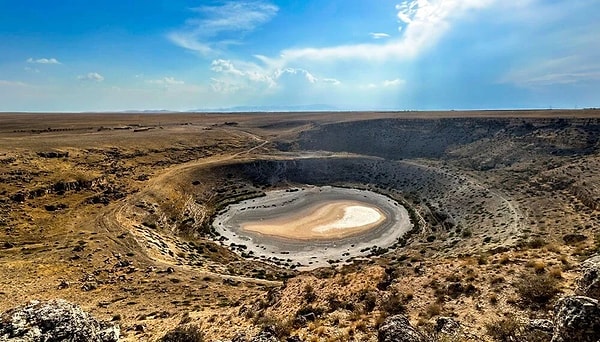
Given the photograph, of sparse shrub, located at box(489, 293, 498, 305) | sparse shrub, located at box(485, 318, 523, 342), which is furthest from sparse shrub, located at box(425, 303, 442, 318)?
sparse shrub, located at box(485, 318, 523, 342)

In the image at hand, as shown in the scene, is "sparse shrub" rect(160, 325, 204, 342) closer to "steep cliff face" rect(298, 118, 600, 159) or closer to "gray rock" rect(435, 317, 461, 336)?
"gray rock" rect(435, 317, 461, 336)

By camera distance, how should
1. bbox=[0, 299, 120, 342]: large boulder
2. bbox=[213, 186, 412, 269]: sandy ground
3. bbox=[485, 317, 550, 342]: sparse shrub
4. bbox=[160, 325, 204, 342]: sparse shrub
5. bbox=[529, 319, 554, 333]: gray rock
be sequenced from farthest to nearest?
bbox=[213, 186, 412, 269]: sandy ground < bbox=[160, 325, 204, 342]: sparse shrub < bbox=[529, 319, 554, 333]: gray rock < bbox=[485, 317, 550, 342]: sparse shrub < bbox=[0, 299, 120, 342]: large boulder

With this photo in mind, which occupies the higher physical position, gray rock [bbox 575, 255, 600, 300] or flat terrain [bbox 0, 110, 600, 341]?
gray rock [bbox 575, 255, 600, 300]

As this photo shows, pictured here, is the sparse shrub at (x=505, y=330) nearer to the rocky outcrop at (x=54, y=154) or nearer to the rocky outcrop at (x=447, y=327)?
the rocky outcrop at (x=447, y=327)

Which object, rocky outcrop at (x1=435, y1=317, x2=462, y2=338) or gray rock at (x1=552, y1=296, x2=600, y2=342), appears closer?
gray rock at (x1=552, y1=296, x2=600, y2=342)

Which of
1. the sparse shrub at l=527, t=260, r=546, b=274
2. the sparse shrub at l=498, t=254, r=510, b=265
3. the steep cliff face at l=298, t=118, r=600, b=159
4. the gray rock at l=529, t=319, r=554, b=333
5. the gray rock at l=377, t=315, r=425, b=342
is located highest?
the steep cliff face at l=298, t=118, r=600, b=159

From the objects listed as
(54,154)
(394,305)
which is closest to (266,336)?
(394,305)

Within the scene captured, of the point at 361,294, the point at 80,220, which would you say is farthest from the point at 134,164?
the point at 361,294

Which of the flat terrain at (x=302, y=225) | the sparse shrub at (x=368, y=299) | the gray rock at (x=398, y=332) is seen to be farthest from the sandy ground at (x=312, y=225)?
the gray rock at (x=398, y=332)
